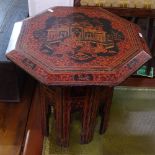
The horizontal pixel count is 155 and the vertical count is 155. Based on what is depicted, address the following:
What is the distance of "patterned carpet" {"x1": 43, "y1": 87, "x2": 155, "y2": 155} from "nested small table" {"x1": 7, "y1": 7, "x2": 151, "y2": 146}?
0.06 metres

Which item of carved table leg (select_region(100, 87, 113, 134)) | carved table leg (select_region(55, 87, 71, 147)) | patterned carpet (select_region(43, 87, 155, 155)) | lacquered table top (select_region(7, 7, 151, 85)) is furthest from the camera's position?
patterned carpet (select_region(43, 87, 155, 155))

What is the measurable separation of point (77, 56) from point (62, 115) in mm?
294

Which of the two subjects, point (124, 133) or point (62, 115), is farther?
point (124, 133)

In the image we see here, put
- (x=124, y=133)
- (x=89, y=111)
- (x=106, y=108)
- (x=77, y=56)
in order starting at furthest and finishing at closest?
(x=124, y=133) < (x=106, y=108) < (x=89, y=111) < (x=77, y=56)

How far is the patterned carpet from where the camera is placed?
1.29m

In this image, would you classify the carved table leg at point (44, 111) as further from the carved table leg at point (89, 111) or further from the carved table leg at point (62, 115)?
the carved table leg at point (89, 111)

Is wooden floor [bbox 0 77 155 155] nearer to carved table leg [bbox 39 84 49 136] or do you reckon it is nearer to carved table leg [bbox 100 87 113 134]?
carved table leg [bbox 39 84 49 136]

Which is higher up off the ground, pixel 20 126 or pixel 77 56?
pixel 77 56

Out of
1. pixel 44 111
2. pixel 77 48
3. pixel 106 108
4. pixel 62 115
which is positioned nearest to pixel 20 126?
pixel 44 111

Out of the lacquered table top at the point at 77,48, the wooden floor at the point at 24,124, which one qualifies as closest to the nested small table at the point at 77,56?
the lacquered table top at the point at 77,48

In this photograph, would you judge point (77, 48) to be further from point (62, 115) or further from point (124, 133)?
point (124, 133)

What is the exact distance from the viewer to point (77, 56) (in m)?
0.98

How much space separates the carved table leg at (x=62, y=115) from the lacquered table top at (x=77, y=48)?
0.14 m

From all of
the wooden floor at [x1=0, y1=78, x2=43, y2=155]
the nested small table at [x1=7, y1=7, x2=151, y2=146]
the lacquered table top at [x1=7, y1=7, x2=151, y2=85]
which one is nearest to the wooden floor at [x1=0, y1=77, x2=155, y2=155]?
the wooden floor at [x1=0, y1=78, x2=43, y2=155]
